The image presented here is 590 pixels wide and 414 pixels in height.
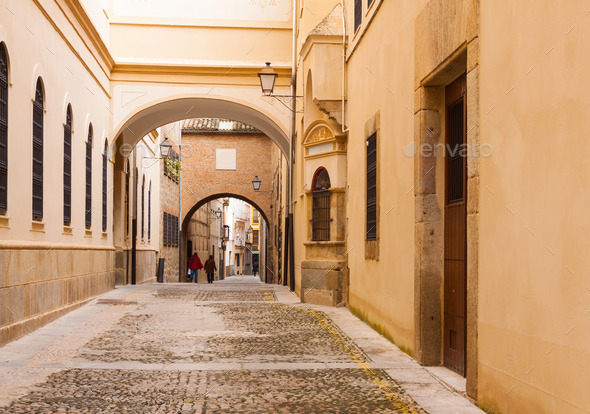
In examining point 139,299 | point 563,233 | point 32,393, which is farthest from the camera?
point 139,299

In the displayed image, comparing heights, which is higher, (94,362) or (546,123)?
(546,123)

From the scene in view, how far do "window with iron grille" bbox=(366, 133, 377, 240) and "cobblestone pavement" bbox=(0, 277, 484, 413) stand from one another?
4.59ft

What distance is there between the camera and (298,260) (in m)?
18.2

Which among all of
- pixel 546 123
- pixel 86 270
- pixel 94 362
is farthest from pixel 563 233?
pixel 86 270

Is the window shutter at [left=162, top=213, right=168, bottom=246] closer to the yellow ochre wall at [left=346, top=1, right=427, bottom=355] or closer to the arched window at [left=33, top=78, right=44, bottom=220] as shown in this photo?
the yellow ochre wall at [left=346, top=1, right=427, bottom=355]

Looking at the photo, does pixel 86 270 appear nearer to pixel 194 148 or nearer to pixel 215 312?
pixel 215 312

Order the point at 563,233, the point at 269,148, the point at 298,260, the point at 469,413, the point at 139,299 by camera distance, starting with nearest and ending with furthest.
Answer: the point at 563,233, the point at 469,413, the point at 139,299, the point at 298,260, the point at 269,148

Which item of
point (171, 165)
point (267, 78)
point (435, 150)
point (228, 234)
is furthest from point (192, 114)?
point (228, 234)

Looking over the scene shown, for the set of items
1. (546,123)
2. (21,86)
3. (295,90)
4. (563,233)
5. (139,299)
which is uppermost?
(295,90)

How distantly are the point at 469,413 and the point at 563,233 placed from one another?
181cm

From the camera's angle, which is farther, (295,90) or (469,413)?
(295,90)

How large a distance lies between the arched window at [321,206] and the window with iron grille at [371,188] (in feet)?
10.3

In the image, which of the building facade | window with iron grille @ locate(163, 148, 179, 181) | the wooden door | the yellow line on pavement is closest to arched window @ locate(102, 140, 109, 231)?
the building facade

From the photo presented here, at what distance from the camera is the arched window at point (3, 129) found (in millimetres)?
9359
